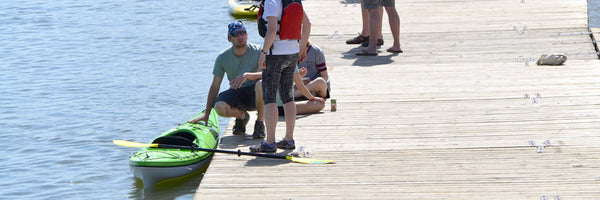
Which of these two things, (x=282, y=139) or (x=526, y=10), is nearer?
(x=282, y=139)

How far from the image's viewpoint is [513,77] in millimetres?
9375

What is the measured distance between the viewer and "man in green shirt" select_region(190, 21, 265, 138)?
7.13m

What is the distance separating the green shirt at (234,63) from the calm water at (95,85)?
109 cm

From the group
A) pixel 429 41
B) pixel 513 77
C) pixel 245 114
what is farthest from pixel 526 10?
pixel 245 114

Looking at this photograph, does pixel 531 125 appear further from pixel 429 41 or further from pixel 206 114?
pixel 429 41

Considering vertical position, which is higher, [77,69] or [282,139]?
[282,139]

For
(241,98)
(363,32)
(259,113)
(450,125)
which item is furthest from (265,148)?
(363,32)

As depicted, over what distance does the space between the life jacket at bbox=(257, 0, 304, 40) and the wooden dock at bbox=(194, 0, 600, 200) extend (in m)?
1.06

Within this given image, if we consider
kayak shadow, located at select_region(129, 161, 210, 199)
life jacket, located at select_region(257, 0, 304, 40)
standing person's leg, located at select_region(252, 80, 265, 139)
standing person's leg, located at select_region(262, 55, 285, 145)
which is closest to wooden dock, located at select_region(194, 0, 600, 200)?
standing person's leg, located at select_region(252, 80, 265, 139)

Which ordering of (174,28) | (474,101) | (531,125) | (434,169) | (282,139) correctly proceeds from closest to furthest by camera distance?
(434,169) → (282,139) → (531,125) → (474,101) → (174,28)

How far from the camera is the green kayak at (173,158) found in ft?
22.8

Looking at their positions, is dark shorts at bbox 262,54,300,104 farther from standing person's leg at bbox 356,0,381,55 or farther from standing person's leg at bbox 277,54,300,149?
standing person's leg at bbox 356,0,381,55

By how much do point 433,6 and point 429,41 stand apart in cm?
307

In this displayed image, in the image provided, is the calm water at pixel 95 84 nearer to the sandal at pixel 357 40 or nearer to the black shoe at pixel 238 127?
the black shoe at pixel 238 127
